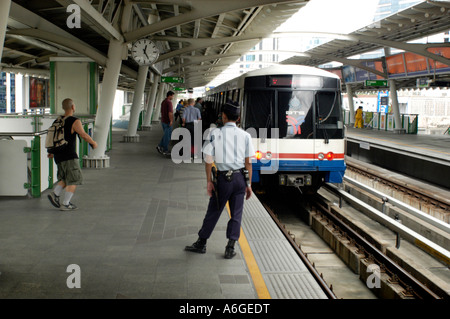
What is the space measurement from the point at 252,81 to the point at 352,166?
10.3 metres

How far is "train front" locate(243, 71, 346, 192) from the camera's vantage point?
35.1 ft

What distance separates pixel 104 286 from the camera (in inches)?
182

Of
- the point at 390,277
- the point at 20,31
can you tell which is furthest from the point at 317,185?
the point at 20,31

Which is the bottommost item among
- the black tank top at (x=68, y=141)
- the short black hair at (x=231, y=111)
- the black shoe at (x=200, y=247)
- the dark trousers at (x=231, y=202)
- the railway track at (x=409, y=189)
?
the railway track at (x=409, y=189)

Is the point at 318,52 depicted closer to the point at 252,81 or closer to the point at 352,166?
the point at 352,166

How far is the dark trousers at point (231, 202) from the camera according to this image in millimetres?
5594

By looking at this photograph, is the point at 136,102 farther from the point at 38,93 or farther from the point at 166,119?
the point at 38,93

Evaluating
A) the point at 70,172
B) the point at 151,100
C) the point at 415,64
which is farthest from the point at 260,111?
the point at 151,100

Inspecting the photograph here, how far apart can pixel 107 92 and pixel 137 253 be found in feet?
26.8

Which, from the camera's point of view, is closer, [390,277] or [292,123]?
[390,277]

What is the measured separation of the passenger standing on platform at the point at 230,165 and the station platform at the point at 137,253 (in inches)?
20.8

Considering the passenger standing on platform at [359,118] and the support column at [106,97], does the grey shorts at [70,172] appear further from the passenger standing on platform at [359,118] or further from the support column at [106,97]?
the passenger standing on platform at [359,118]

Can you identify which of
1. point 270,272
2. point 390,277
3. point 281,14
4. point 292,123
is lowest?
point 390,277

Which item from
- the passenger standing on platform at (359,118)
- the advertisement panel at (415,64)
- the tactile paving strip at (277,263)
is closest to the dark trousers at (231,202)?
the tactile paving strip at (277,263)
